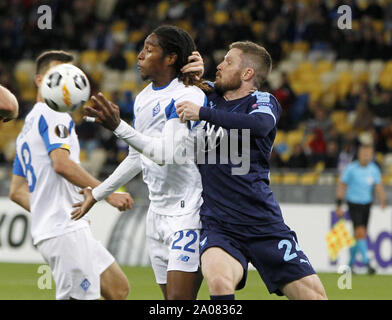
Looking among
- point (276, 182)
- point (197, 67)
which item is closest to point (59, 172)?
point (197, 67)

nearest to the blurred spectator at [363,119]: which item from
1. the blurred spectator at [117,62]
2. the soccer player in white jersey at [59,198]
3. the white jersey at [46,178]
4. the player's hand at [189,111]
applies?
the blurred spectator at [117,62]

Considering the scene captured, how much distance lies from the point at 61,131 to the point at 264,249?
1.72 metres

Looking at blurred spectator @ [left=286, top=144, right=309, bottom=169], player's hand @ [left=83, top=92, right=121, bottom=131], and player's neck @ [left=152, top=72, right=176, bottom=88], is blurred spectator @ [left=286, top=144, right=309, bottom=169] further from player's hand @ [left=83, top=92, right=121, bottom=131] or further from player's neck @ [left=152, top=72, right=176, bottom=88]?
player's hand @ [left=83, top=92, right=121, bottom=131]

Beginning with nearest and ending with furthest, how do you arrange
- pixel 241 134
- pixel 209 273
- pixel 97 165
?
pixel 209 273 → pixel 241 134 → pixel 97 165

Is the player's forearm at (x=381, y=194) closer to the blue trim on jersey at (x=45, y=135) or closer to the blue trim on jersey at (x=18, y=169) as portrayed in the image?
the blue trim on jersey at (x=18, y=169)

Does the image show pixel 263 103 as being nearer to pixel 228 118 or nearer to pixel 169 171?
pixel 228 118

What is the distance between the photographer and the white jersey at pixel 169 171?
5.56 m

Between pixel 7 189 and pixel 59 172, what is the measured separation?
958 cm

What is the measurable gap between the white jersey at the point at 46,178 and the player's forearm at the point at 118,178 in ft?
1.42

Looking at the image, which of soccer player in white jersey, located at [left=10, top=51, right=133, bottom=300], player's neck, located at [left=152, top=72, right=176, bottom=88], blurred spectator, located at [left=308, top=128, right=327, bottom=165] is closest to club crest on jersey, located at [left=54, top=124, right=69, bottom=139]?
soccer player in white jersey, located at [left=10, top=51, right=133, bottom=300]

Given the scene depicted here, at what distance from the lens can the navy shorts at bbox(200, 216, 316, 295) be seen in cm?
540

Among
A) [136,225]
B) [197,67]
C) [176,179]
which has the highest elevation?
[197,67]

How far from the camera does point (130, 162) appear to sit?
5.88 meters

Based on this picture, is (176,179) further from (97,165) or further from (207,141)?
(97,165)
